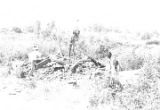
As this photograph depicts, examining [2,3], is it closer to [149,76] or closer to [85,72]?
[85,72]

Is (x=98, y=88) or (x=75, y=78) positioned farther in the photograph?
(x=75, y=78)

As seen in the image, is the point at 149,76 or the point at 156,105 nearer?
the point at 156,105

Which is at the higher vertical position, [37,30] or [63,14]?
[63,14]

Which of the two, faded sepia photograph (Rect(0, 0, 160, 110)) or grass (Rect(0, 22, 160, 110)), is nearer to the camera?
grass (Rect(0, 22, 160, 110))

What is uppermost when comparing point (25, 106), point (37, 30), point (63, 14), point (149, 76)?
point (63, 14)

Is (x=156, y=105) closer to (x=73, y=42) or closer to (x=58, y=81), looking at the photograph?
(x=58, y=81)

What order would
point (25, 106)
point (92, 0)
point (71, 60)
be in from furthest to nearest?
point (92, 0), point (71, 60), point (25, 106)

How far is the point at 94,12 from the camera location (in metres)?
24.0

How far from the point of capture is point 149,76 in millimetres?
5688

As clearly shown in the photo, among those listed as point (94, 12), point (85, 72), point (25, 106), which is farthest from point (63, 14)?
point (25, 106)

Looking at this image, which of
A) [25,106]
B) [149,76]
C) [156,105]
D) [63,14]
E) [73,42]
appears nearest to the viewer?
[156,105]

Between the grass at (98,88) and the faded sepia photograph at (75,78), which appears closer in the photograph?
the grass at (98,88)

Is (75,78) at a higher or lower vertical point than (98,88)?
higher

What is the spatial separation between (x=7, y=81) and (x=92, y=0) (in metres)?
22.5
